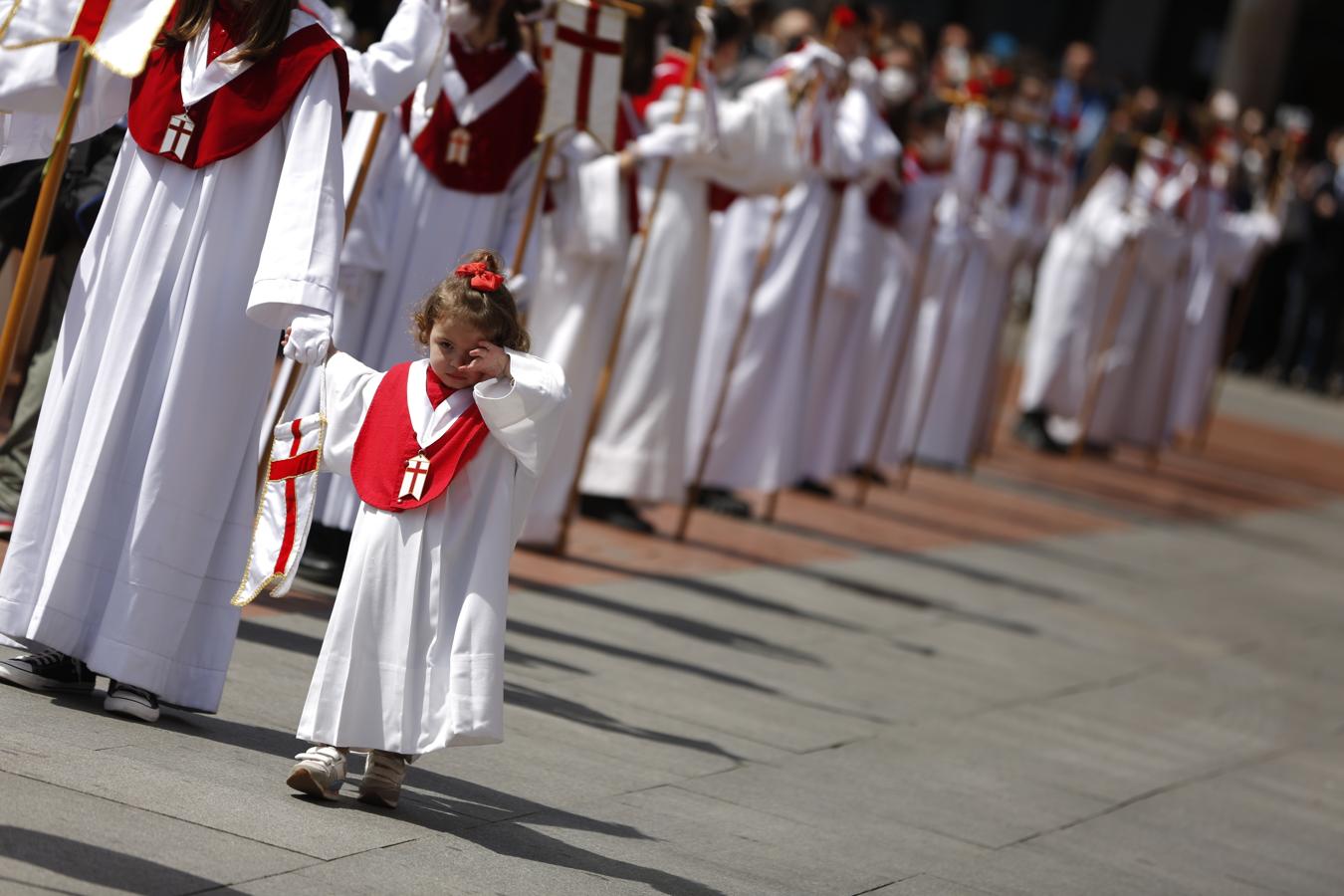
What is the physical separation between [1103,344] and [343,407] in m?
13.3

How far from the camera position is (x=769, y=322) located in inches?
488

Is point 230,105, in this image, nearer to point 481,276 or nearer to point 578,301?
point 481,276

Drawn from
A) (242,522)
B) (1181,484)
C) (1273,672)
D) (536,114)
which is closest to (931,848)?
(242,522)

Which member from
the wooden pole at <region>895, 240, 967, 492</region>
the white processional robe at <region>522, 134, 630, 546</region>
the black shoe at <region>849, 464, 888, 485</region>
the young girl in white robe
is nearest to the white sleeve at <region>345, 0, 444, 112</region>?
the young girl in white robe

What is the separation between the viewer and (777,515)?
12.8m

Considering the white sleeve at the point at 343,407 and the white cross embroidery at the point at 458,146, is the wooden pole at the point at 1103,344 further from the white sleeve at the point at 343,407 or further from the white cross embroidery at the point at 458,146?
the white sleeve at the point at 343,407

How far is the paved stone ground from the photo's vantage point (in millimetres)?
4926

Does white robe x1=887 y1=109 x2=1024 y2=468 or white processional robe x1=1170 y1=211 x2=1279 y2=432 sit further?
white processional robe x1=1170 y1=211 x2=1279 y2=432

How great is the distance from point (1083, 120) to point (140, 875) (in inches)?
708

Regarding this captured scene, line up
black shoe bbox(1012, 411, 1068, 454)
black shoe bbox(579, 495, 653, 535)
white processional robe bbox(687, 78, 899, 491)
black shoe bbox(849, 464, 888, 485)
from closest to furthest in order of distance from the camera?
black shoe bbox(579, 495, 653, 535) < white processional robe bbox(687, 78, 899, 491) < black shoe bbox(849, 464, 888, 485) < black shoe bbox(1012, 411, 1068, 454)

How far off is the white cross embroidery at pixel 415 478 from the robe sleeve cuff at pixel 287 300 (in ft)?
1.48

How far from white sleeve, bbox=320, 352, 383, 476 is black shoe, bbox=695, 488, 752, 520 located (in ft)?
22.7

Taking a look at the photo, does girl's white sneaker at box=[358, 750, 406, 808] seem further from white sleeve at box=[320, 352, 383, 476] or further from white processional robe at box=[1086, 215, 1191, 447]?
white processional robe at box=[1086, 215, 1191, 447]

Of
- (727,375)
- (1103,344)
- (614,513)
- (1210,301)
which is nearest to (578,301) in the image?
(614,513)
